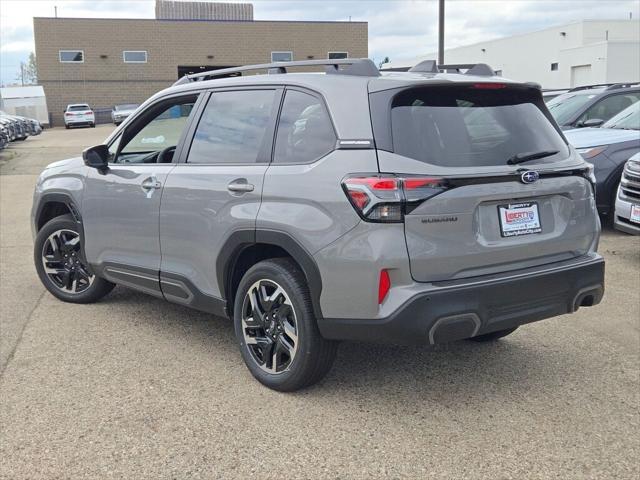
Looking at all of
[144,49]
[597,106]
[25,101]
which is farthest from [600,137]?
[144,49]

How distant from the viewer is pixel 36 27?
161 ft

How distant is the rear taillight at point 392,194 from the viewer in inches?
133

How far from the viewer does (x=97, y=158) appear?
5176 millimetres

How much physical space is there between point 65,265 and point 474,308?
3806 millimetres

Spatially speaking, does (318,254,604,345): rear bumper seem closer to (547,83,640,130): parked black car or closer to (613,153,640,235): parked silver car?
(613,153,640,235): parked silver car

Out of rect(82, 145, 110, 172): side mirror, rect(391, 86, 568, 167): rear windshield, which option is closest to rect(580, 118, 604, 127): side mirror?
rect(391, 86, 568, 167): rear windshield

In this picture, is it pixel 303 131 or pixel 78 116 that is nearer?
pixel 303 131

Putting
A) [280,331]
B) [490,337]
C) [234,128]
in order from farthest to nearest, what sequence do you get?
[490,337]
[234,128]
[280,331]

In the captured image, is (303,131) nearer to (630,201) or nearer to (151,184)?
(151,184)

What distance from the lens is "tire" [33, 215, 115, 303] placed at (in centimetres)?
577

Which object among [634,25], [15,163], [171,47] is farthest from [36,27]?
[634,25]

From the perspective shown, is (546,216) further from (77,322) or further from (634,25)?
(634,25)

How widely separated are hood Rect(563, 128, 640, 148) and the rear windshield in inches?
198

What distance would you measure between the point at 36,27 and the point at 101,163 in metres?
49.7
